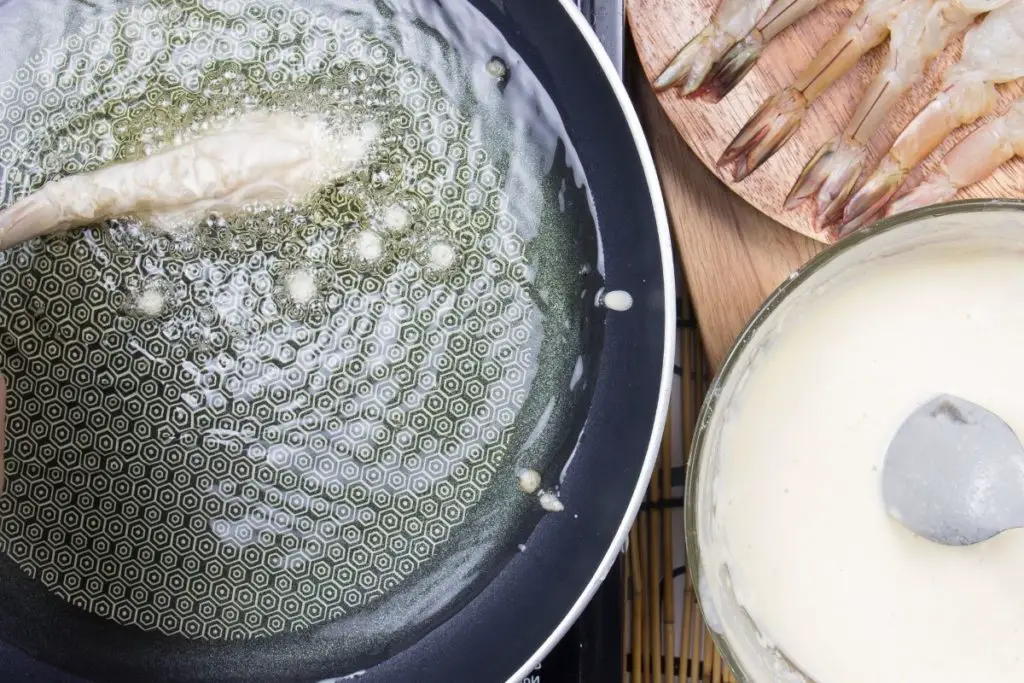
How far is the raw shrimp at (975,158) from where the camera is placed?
81 cm

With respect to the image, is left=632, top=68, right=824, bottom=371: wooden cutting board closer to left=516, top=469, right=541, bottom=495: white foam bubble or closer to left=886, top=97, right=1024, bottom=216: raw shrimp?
left=886, top=97, right=1024, bottom=216: raw shrimp

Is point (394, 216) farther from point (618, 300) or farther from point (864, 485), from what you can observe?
point (864, 485)

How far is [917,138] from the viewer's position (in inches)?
32.2

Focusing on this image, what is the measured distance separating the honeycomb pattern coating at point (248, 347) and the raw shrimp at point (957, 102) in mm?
378

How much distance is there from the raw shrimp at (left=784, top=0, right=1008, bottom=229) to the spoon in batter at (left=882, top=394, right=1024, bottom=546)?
241 mm

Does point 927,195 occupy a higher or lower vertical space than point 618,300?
higher

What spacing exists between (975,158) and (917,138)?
64 millimetres

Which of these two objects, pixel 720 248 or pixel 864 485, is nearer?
pixel 864 485

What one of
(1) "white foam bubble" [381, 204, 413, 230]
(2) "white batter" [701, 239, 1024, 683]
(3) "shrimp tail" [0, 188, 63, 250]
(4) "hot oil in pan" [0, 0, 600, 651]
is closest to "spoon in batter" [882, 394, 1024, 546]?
(2) "white batter" [701, 239, 1024, 683]

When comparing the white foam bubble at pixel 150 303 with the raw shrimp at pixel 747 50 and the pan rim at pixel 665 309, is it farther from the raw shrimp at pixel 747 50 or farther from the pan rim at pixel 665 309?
the raw shrimp at pixel 747 50

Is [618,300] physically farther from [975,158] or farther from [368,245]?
[975,158]

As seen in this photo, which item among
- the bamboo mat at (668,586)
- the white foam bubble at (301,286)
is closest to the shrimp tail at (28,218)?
the white foam bubble at (301,286)

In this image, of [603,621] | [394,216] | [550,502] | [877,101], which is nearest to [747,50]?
[877,101]

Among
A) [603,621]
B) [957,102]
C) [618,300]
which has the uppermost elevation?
[957,102]
